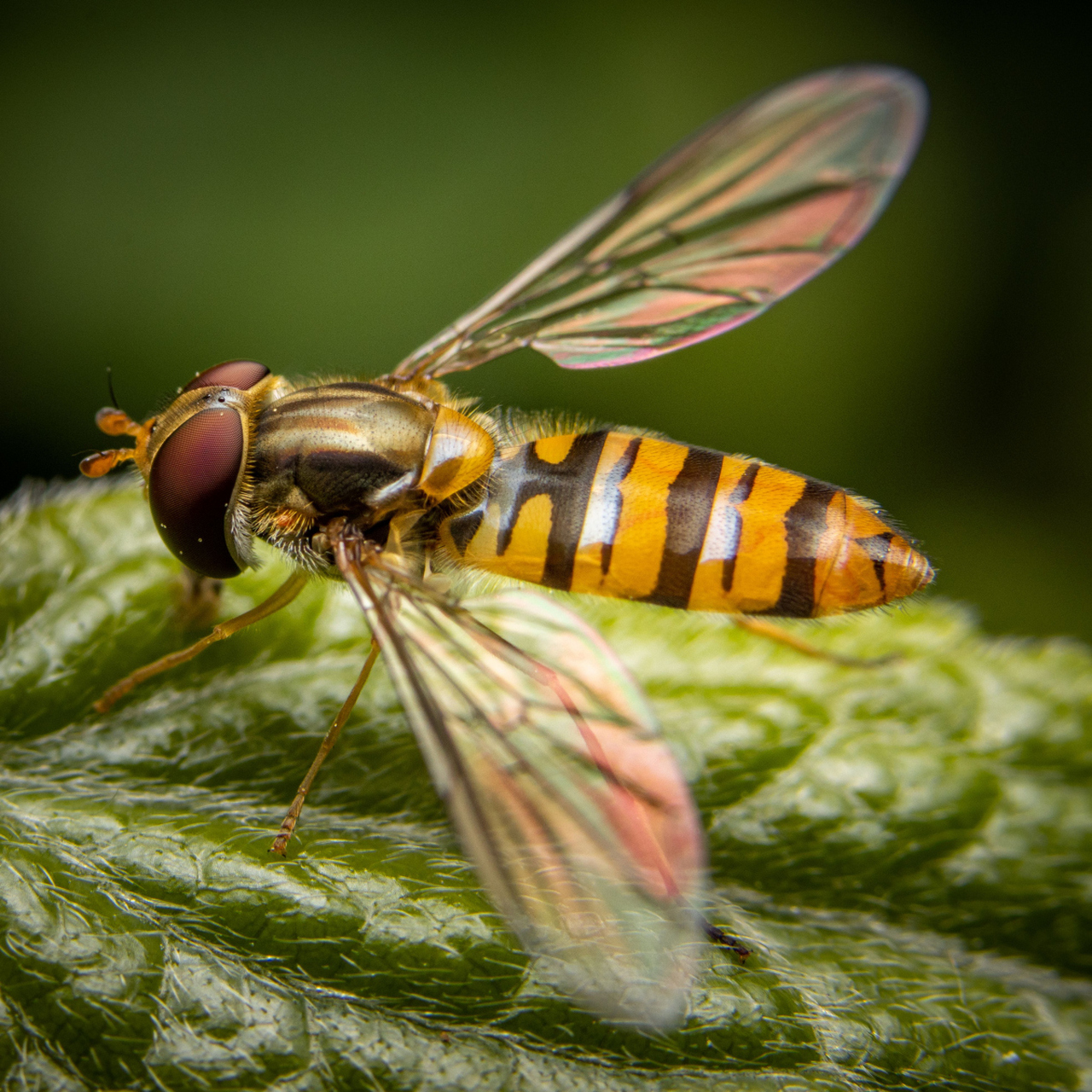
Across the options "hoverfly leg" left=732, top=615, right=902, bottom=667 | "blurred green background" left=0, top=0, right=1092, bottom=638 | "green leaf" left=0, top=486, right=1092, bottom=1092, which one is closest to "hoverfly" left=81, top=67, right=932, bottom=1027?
"green leaf" left=0, top=486, right=1092, bottom=1092

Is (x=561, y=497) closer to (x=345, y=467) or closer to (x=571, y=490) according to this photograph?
(x=571, y=490)

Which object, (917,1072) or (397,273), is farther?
(397,273)

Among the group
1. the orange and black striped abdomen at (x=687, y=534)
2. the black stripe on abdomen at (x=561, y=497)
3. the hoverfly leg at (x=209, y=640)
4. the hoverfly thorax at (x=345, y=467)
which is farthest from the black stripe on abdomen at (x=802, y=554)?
the hoverfly leg at (x=209, y=640)

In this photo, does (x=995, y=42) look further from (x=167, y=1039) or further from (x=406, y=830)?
(x=167, y=1039)

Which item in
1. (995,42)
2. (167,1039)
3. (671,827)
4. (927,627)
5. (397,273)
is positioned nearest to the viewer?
(167,1039)

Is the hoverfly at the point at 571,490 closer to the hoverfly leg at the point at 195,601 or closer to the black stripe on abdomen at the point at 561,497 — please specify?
the black stripe on abdomen at the point at 561,497

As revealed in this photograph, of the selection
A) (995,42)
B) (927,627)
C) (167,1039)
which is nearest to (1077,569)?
(927,627)

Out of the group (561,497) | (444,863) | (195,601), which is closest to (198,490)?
(195,601)
